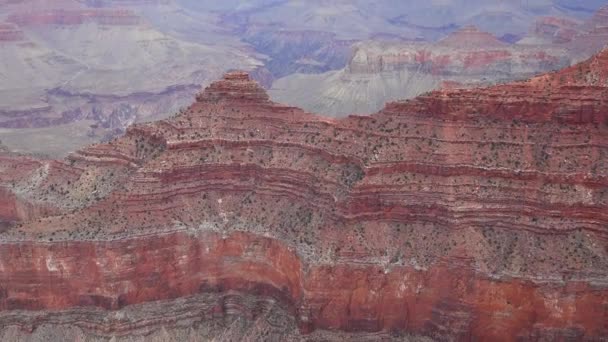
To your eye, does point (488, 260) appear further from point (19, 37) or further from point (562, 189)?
point (19, 37)

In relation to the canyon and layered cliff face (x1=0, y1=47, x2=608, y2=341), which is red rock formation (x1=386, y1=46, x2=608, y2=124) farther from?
the canyon

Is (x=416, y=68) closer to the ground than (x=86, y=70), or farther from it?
farther from it

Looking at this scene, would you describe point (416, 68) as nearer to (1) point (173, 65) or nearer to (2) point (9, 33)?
(1) point (173, 65)

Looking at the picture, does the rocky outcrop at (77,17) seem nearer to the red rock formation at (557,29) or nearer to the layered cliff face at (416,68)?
the layered cliff face at (416,68)

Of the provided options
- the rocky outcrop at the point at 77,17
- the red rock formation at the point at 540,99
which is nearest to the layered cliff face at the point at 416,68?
the rocky outcrop at the point at 77,17

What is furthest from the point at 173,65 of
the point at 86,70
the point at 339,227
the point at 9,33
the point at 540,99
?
the point at 540,99

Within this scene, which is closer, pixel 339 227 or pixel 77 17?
pixel 339 227

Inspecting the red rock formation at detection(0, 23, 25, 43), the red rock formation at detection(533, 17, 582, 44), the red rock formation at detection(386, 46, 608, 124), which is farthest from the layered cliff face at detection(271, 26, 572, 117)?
the red rock formation at detection(386, 46, 608, 124)
